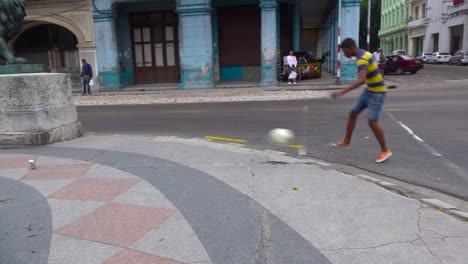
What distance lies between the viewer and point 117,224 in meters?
3.82

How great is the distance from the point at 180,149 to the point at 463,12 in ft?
151

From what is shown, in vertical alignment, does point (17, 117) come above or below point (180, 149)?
above

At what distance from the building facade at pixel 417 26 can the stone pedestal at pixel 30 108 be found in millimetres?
55294

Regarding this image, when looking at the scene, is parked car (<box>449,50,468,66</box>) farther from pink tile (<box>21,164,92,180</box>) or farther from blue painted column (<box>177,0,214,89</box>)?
pink tile (<box>21,164,92,180</box>)

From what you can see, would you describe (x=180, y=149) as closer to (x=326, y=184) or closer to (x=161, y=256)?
(x=326, y=184)

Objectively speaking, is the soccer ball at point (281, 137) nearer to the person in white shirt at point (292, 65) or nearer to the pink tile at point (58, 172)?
the pink tile at point (58, 172)

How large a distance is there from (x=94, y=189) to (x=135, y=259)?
196cm

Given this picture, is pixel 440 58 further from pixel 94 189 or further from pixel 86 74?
pixel 94 189

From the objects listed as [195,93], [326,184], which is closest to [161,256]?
[326,184]

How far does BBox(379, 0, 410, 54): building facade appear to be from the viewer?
2488 inches

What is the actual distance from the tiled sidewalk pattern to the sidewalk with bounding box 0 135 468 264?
12 millimetres

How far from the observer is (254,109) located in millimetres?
12734

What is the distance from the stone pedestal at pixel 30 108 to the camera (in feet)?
24.5

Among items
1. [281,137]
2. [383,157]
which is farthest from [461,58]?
[383,157]
